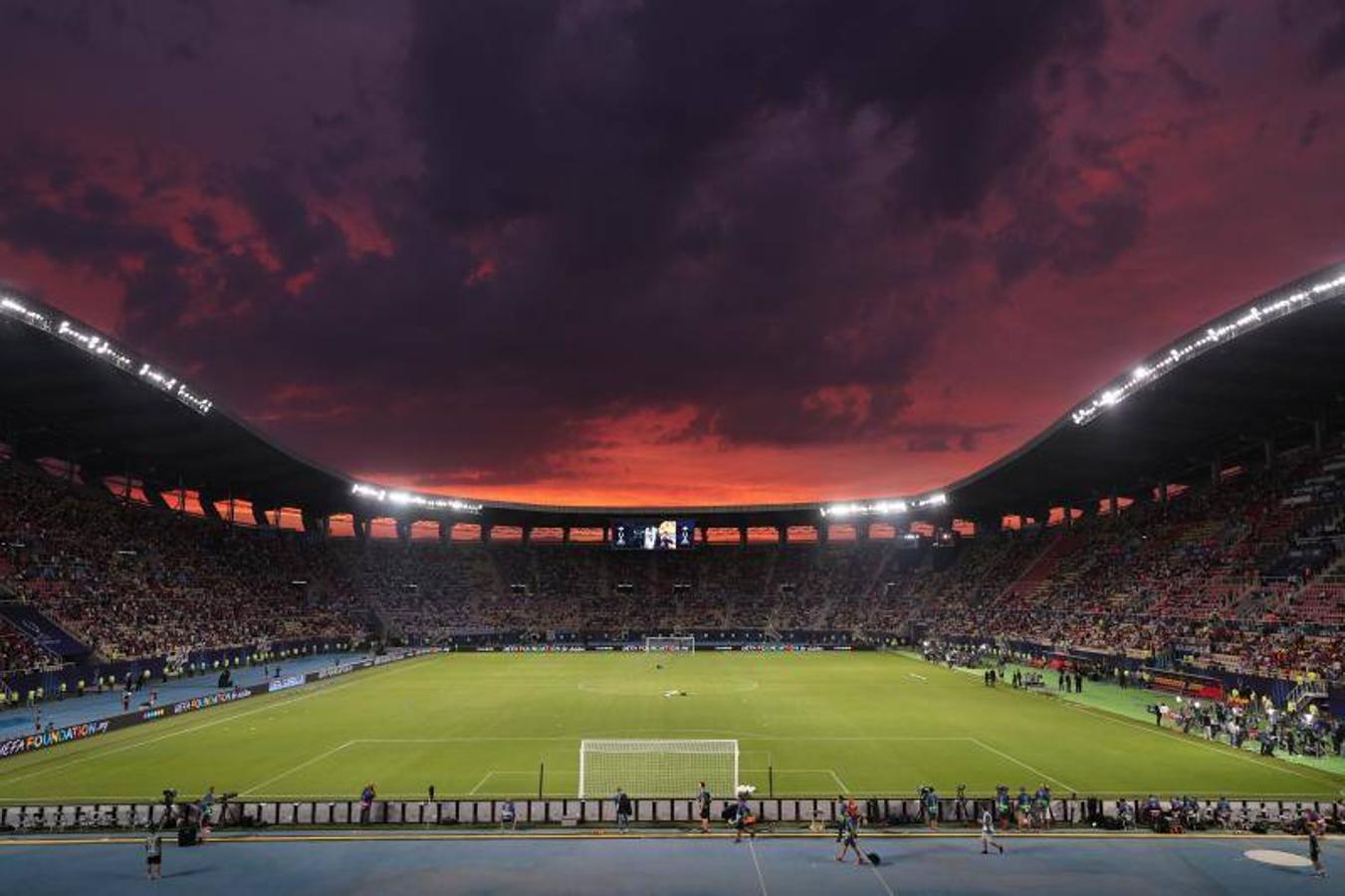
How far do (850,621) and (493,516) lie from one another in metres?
49.8

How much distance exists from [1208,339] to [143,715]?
2368 inches

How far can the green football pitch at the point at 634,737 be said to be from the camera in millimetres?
33906

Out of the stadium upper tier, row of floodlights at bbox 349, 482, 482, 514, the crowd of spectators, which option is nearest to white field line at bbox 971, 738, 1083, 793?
the crowd of spectators

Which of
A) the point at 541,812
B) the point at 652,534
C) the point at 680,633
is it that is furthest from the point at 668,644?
the point at 541,812

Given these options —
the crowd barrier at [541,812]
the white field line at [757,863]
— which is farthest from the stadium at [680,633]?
the white field line at [757,863]

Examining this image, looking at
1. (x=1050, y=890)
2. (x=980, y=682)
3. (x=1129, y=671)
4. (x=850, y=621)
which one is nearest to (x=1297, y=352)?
(x=1129, y=671)

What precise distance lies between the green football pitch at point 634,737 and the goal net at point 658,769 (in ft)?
3.53

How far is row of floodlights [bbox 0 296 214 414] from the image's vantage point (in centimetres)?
4525

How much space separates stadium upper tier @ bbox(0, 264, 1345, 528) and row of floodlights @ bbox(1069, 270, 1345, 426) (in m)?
0.07

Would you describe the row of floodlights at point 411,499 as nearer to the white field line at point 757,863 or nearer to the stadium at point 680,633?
the stadium at point 680,633

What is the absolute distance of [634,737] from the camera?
4450 cm

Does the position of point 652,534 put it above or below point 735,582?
above

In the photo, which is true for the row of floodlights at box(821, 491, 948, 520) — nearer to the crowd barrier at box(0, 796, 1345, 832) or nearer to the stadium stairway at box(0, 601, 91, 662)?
the stadium stairway at box(0, 601, 91, 662)

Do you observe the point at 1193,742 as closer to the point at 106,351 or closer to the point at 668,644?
the point at 106,351
